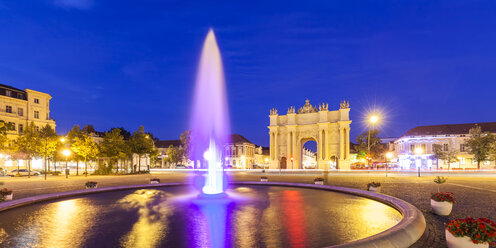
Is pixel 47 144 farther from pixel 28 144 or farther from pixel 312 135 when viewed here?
pixel 312 135

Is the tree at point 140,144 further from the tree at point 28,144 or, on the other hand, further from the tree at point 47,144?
the tree at point 28,144

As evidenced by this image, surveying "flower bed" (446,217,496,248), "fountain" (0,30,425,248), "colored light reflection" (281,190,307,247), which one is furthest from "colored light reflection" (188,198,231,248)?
"flower bed" (446,217,496,248)

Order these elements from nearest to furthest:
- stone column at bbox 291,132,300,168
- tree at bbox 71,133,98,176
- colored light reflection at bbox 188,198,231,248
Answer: colored light reflection at bbox 188,198,231,248, tree at bbox 71,133,98,176, stone column at bbox 291,132,300,168

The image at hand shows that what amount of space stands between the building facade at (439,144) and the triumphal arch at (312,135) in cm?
1805

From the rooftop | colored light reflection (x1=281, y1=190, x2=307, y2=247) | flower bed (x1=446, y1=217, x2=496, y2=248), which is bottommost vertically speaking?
colored light reflection (x1=281, y1=190, x2=307, y2=247)

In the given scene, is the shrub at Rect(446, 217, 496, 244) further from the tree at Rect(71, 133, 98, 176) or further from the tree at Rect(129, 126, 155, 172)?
the tree at Rect(129, 126, 155, 172)

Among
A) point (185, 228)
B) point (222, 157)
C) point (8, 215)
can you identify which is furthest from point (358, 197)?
point (222, 157)

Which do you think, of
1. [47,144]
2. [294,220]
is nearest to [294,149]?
[47,144]

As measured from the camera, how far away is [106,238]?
8.21 meters

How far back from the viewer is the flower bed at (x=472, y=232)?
6.27m

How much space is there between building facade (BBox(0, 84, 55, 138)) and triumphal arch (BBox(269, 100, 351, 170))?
2183 inches

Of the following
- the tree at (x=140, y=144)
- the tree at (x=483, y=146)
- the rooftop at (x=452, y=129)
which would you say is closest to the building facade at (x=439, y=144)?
the rooftop at (x=452, y=129)

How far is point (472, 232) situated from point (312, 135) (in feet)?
204

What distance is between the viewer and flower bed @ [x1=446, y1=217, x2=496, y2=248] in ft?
20.6
